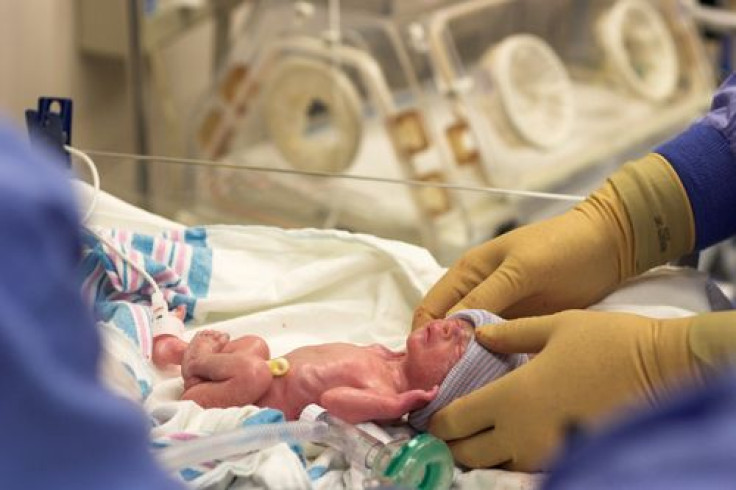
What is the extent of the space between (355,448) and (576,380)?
18 centimetres

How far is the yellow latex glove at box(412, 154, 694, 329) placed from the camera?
981 mm

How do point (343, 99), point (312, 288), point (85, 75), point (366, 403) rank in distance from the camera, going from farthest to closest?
point (85, 75) → point (343, 99) → point (312, 288) → point (366, 403)

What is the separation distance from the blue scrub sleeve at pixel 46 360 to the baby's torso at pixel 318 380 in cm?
45

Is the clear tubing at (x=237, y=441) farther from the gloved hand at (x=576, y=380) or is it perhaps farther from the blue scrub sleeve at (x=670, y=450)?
the blue scrub sleeve at (x=670, y=450)

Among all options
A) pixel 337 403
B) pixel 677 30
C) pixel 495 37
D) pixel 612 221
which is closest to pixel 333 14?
pixel 495 37

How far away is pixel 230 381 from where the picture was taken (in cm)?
86

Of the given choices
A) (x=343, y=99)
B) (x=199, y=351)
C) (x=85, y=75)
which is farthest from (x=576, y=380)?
(x=85, y=75)

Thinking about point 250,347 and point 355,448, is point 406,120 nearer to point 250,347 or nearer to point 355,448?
point 250,347

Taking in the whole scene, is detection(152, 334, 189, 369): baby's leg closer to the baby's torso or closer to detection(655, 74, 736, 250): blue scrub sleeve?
the baby's torso

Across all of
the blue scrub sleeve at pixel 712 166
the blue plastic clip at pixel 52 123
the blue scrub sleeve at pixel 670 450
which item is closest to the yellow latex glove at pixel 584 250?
the blue scrub sleeve at pixel 712 166

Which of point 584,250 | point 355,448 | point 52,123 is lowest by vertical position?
point 355,448

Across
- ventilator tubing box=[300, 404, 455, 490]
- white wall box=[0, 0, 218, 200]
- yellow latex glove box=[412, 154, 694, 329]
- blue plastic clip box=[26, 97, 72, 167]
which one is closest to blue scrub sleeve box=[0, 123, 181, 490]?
ventilator tubing box=[300, 404, 455, 490]

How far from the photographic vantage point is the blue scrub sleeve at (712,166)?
1.01m

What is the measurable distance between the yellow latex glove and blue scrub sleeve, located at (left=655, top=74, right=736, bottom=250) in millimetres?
11
